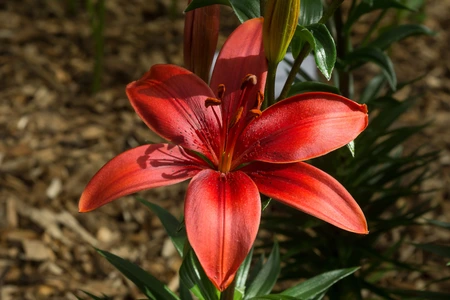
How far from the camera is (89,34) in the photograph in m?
2.67

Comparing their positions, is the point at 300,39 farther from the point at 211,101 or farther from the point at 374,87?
the point at 374,87

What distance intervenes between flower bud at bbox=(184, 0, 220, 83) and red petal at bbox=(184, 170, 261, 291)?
0.69 feet

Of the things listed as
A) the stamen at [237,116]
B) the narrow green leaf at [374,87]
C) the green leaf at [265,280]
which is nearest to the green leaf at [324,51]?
the stamen at [237,116]

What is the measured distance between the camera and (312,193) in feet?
2.66

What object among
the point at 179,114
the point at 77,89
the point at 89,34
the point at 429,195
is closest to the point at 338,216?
the point at 179,114

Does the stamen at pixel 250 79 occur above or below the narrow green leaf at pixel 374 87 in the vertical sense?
above

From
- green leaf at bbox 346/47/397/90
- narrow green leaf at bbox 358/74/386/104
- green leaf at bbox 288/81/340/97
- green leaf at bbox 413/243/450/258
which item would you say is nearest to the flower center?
green leaf at bbox 288/81/340/97

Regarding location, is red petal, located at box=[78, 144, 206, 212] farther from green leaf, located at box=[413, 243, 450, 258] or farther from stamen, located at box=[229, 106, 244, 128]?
green leaf, located at box=[413, 243, 450, 258]

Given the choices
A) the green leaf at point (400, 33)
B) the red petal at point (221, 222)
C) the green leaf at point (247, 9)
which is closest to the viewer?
the red petal at point (221, 222)

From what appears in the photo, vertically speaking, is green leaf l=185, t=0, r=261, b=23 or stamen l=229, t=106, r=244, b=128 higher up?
green leaf l=185, t=0, r=261, b=23

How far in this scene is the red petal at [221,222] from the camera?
29.1 inches

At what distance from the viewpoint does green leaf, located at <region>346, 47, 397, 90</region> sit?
3.96ft

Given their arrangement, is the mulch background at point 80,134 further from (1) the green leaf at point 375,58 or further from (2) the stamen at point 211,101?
(2) the stamen at point 211,101

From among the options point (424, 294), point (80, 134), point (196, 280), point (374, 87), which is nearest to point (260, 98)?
point (196, 280)
